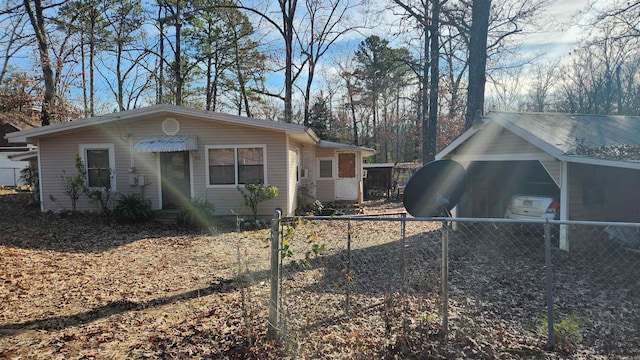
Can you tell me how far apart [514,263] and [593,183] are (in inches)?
109

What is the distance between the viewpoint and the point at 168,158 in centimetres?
1066

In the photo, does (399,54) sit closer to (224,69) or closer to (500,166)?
(224,69)

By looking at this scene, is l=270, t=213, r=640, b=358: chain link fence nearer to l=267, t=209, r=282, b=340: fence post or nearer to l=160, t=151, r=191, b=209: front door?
l=267, t=209, r=282, b=340: fence post

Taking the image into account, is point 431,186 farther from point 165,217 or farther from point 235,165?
point 165,217

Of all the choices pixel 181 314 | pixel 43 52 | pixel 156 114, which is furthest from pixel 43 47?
pixel 181 314

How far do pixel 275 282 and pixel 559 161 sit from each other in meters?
6.19

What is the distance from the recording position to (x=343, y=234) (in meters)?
9.48

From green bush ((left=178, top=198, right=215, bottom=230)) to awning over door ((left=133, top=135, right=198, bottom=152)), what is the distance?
1.61m

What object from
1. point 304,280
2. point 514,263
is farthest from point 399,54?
point 304,280

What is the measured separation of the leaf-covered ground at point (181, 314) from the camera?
10.4 ft

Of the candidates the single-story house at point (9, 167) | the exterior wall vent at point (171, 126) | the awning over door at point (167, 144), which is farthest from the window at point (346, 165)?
the single-story house at point (9, 167)

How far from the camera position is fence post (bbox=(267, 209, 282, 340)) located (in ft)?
9.96

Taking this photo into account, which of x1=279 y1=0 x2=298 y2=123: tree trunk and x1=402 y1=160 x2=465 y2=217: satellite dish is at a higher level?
x1=279 y1=0 x2=298 y2=123: tree trunk

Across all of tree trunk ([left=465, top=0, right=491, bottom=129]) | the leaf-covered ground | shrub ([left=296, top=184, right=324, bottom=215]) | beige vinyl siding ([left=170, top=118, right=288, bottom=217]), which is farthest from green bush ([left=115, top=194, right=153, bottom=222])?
tree trunk ([left=465, top=0, right=491, bottom=129])
